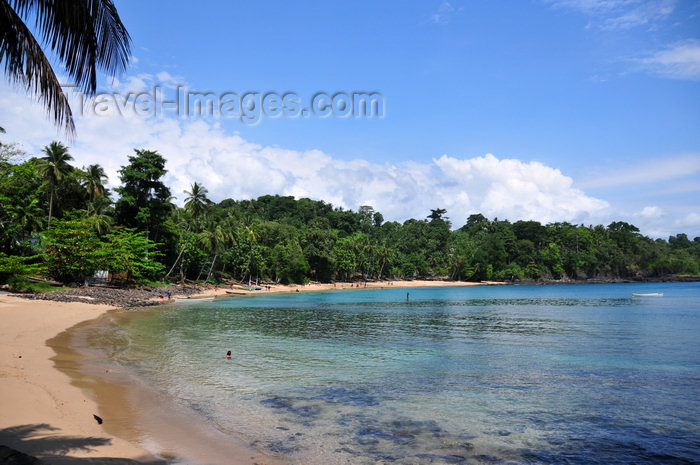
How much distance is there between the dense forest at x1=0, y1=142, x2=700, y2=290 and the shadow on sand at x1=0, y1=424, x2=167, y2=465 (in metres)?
32.7

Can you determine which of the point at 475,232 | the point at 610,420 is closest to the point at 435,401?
the point at 610,420

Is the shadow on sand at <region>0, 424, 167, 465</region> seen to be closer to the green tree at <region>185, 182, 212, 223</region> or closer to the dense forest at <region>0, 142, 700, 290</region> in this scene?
the dense forest at <region>0, 142, 700, 290</region>

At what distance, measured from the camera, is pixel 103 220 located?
5600 cm

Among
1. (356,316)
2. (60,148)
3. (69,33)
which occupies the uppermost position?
(60,148)

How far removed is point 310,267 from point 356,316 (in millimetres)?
60989

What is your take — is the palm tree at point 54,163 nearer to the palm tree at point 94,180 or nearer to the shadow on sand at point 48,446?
the palm tree at point 94,180

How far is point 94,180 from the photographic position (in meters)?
59.5

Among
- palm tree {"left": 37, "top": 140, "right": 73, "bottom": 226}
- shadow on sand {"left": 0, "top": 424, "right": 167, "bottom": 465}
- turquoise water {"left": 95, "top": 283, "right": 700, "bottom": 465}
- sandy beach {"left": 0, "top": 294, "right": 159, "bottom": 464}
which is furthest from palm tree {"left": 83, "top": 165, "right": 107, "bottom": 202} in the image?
shadow on sand {"left": 0, "top": 424, "right": 167, "bottom": 465}

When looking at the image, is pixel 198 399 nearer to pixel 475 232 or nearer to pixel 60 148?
pixel 60 148

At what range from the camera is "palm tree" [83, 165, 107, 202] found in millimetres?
58706

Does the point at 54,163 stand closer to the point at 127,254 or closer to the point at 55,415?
the point at 127,254

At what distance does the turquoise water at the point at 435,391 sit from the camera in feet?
31.1

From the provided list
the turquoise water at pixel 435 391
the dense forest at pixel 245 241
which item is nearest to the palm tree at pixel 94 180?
the dense forest at pixel 245 241

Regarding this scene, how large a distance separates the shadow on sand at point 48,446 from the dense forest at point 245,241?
32.7m
